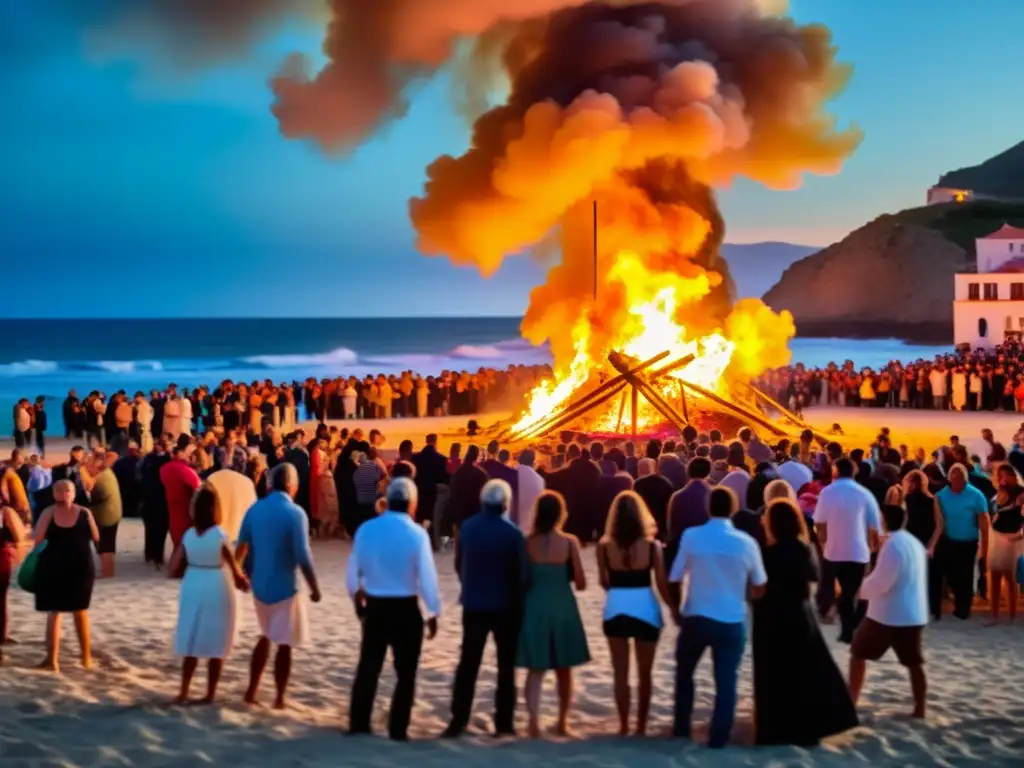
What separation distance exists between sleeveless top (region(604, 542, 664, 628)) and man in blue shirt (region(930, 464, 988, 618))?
4.11 meters

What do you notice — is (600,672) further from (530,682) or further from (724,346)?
(724,346)

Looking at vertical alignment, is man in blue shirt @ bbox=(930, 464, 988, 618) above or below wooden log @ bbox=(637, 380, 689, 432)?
below

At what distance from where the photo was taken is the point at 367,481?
42.3 feet

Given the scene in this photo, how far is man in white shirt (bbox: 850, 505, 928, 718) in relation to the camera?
288 inches

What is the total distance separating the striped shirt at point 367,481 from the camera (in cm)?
1289

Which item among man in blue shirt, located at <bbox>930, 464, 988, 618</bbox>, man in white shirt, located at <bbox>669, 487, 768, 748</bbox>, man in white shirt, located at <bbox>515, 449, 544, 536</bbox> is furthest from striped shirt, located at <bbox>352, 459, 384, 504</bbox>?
man in white shirt, located at <bbox>669, 487, 768, 748</bbox>

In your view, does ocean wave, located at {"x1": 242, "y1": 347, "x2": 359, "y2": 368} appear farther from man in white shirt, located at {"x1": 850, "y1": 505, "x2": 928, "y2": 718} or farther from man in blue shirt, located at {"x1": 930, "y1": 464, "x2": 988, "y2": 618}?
man in white shirt, located at {"x1": 850, "y1": 505, "x2": 928, "y2": 718}

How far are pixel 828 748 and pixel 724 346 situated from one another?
17013mm

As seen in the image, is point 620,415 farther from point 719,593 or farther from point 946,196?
point 946,196

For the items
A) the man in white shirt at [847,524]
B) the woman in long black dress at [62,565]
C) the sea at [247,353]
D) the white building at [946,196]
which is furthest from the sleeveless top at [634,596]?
the white building at [946,196]

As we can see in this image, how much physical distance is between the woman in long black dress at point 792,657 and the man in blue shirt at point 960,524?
3.60 m

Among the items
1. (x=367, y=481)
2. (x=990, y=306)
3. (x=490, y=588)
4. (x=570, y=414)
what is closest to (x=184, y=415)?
(x=570, y=414)

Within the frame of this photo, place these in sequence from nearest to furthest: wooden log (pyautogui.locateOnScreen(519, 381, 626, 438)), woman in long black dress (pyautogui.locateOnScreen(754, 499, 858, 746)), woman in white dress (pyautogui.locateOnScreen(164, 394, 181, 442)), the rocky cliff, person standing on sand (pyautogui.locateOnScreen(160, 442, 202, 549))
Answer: woman in long black dress (pyautogui.locateOnScreen(754, 499, 858, 746)), person standing on sand (pyautogui.locateOnScreen(160, 442, 202, 549)), wooden log (pyautogui.locateOnScreen(519, 381, 626, 438)), woman in white dress (pyautogui.locateOnScreen(164, 394, 181, 442)), the rocky cliff

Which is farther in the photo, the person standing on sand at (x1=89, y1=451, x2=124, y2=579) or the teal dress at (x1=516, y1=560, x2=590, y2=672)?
the person standing on sand at (x1=89, y1=451, x2=124, y2=579)
